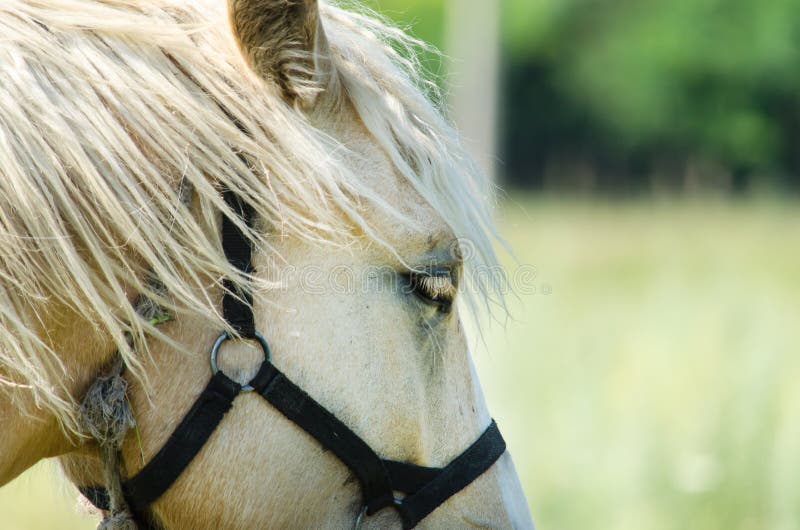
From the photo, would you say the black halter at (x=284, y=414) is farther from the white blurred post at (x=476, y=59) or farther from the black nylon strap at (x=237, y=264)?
the white blurred post at (x=476, y=59)

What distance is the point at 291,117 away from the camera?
1.78 meters

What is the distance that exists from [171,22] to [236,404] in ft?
2.57

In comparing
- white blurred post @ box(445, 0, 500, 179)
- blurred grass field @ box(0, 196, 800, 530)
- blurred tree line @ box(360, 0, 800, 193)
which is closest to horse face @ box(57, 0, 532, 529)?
blurred grass field @ box(0, 196, 800, 530)

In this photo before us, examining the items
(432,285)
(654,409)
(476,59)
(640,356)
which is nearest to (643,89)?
(476,59)

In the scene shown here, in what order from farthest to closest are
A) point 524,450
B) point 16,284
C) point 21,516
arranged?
point 524,450
point 21,516
point 16,284

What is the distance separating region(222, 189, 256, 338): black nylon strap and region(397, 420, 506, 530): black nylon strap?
502 mm

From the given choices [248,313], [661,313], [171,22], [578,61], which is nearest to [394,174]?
[248,313]

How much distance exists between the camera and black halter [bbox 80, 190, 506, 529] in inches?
67.8

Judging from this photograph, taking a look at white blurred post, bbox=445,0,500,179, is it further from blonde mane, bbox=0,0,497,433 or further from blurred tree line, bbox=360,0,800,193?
blonde mane, bbox=0,0,497,433

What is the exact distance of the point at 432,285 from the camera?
187 centimetres

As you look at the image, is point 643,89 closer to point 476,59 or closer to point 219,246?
point 476,59

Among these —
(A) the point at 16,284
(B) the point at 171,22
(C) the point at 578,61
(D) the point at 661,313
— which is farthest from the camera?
(C) the point at 578,61

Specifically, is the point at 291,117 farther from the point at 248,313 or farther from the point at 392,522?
the point at 392,522

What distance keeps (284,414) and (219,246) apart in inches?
14.1
